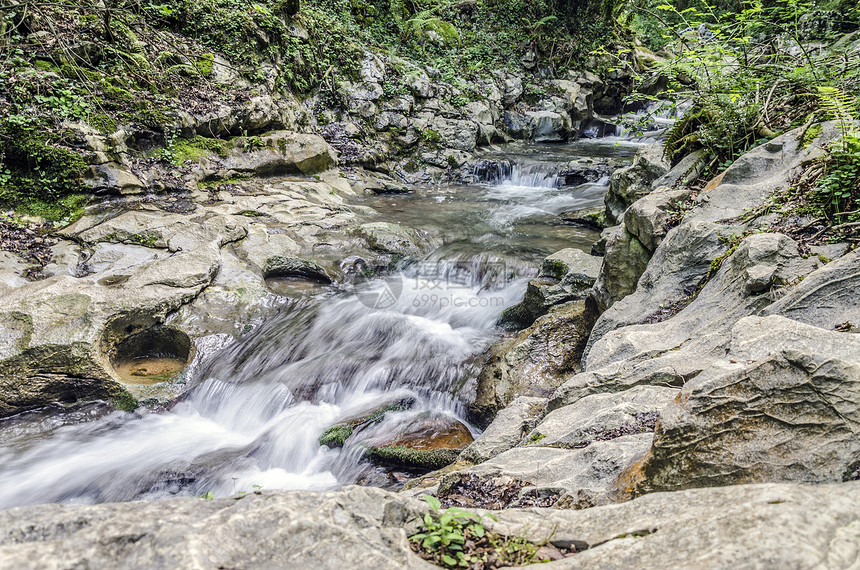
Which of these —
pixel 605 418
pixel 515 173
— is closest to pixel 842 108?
pixel 605 418

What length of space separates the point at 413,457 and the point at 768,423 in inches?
133

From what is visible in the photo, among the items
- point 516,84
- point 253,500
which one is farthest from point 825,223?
point 516,84

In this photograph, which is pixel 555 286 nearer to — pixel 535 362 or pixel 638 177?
pixel 535 362

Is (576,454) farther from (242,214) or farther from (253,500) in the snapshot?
(242,214)

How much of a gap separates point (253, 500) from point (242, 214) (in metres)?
8.36

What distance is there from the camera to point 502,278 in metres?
8.26

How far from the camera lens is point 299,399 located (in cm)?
583

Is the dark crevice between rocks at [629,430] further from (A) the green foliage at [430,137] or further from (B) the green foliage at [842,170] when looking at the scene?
(A) the green foliage at [430,137]

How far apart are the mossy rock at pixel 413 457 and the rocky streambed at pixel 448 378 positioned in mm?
38

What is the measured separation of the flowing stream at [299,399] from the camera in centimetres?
473

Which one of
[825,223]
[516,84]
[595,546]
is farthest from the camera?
[516,84]

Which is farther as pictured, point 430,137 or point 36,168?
point 430,137

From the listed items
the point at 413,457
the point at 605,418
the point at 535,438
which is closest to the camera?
the point at 605,418

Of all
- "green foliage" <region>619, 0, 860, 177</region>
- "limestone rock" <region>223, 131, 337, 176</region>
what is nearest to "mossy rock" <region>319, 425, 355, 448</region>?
"green foliage" <region>619, 0, 860, 177</region>
